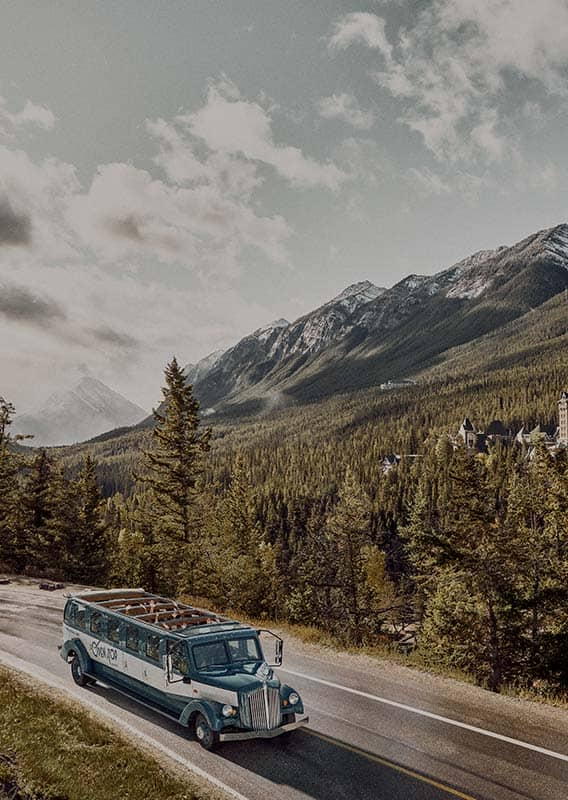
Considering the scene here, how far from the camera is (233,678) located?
44.2 feet

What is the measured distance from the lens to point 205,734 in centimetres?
1277

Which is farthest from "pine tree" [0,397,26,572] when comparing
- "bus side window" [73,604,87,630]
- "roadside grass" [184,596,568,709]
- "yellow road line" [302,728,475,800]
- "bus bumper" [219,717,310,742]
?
"yellow road line" [302,728,475,800]

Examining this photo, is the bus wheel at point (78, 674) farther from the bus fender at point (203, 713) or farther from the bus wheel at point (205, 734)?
the bus wheel at point (205, 734)

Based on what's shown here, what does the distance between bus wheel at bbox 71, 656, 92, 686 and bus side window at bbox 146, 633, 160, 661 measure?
3.60 metres

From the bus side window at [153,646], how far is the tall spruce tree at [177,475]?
18921 millimetres

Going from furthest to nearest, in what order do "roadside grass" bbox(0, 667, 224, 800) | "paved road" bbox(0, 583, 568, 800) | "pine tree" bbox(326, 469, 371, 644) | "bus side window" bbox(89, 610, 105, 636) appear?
"pine tree" bbox(326, 469, 371, 644), "bus side window" bbox(89, 610, 105, 636), "paved road" bbox(0, 583, 568, 800), "roadside grass" bbox(0, 667, 224, 800)

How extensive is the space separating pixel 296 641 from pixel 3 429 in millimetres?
37046

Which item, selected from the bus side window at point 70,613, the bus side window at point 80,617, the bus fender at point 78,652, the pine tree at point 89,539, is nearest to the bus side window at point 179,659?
the bus fender at point 78,652

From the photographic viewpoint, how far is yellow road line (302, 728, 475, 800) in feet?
34.8

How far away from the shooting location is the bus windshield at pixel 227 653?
1398 centimetres

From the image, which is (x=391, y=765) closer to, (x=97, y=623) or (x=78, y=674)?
(x=97, y=623)

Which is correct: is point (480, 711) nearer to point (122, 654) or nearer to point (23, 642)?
point (122, 654)

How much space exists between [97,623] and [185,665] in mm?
4663

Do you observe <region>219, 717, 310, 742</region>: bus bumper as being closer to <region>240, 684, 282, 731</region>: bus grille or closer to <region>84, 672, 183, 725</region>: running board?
<region>240, 684, 282, 731</region>: bus grille
